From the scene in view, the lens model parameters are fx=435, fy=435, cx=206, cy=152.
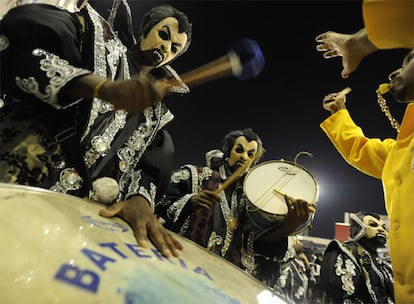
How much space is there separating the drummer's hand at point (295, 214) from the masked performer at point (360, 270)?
769 mm

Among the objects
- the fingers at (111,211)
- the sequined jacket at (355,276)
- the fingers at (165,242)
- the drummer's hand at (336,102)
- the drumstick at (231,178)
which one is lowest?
the sequined jacket at (355,276)

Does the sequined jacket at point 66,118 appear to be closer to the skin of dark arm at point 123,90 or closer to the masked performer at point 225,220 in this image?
the skin of dark arm at point 123,90

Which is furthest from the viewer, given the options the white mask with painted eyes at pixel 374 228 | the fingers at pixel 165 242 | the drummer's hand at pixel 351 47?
the white mask with painted eyes at pixel 374 228

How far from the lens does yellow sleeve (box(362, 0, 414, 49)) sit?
110 cm

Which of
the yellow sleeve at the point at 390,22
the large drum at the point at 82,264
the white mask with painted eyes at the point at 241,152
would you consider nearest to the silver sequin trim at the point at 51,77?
the large drum at the point at 82,264

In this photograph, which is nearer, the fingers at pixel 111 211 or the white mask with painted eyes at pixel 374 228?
the fingers at pixel 111 211

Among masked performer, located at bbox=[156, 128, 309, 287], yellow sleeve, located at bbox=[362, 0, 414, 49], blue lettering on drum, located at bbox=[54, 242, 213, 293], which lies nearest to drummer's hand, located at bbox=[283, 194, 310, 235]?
masked performer, located at bbox=[156, 128, 309, 287]

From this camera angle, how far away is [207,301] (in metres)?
0.76

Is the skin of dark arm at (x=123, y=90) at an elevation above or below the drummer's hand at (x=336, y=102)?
below

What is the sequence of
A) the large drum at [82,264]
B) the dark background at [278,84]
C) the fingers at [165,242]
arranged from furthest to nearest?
the dark background at [278,84]
the fingers at [165,242]
the large drum at [82,264]

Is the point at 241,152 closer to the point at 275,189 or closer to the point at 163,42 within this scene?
the point at 275,189

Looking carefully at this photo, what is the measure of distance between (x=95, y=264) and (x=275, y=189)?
→ 6.13 ft

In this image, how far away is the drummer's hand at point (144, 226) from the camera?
2.97ft

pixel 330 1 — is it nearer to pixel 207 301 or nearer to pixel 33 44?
pixel 33 44
